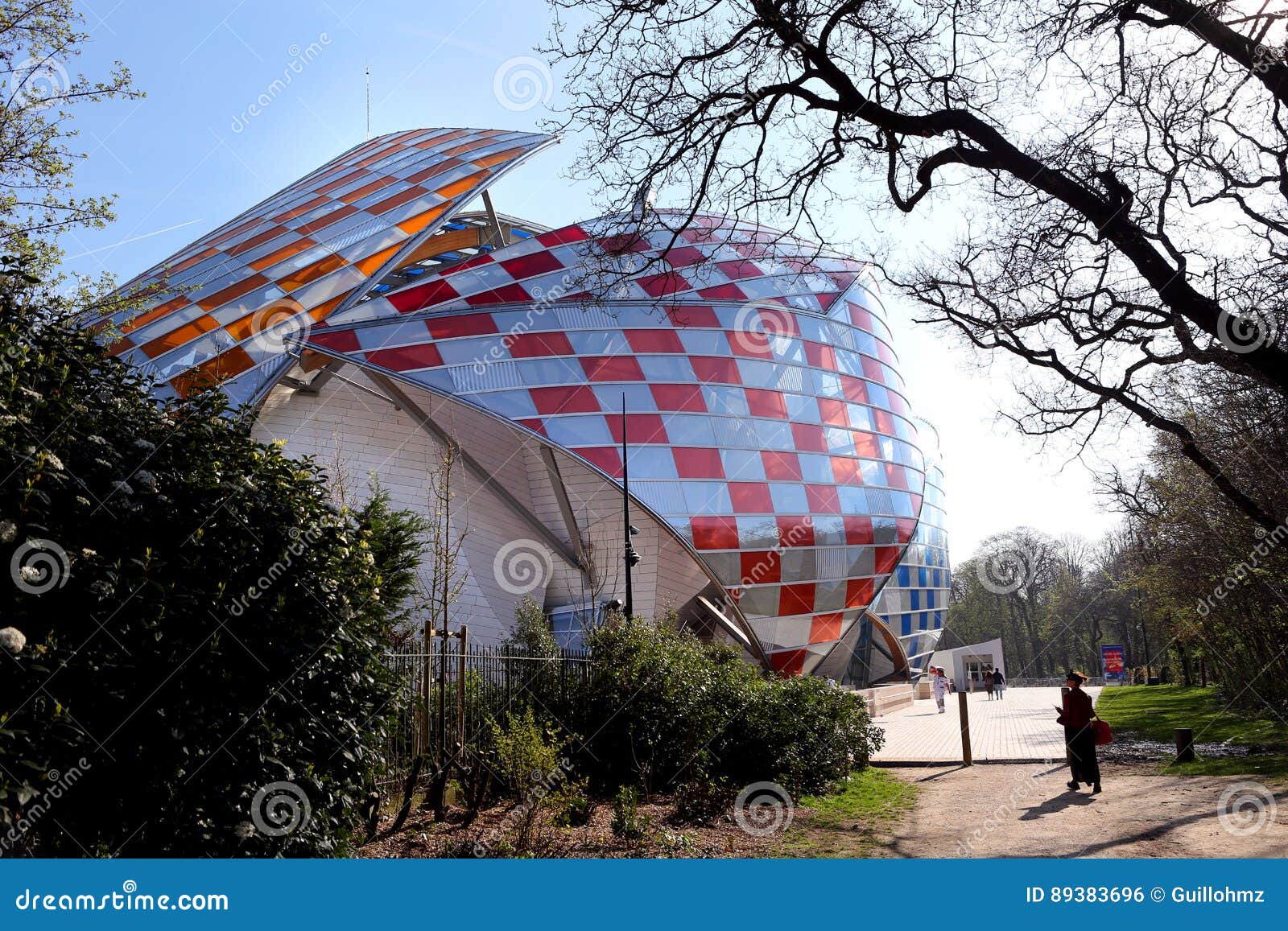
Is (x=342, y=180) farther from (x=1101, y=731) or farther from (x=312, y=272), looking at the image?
(x=1101, y=731)

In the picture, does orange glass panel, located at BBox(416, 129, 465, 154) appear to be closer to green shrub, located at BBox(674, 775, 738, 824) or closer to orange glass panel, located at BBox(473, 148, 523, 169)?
orange glass panel, located at BBox(473, 148, 523, 169)

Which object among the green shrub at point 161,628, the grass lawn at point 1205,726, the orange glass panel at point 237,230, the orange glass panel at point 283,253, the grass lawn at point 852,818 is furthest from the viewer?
the orange glass panel at point 237,230

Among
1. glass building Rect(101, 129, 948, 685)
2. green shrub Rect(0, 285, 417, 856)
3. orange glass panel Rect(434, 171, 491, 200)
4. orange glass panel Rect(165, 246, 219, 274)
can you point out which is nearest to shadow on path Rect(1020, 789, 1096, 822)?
green shrub Rect(0, 285, 417, 856)

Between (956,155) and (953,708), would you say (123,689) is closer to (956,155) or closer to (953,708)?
(956,155)

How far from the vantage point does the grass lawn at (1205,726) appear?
13.3 meters

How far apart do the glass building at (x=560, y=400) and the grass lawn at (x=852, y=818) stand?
10.8 meters

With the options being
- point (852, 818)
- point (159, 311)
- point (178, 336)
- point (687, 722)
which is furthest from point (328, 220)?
point (852, 818)

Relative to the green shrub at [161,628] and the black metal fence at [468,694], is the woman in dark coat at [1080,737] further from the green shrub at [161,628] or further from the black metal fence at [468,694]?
the green shrub at [161,628]

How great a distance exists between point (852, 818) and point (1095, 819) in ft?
8.83

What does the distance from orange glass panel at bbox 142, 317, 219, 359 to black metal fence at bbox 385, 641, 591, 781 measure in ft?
45.3

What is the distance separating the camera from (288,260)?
27.1m

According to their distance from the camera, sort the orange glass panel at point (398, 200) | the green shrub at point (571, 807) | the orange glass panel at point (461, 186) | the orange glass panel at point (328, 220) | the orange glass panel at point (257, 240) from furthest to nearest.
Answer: the orange glass panel at point (461, 186) < the orange glass panel at point (398, 200) < the orange glass panel at point (328, 220) < the orange glass panel at point (257, 240) < the green shrub at point (571, 807)

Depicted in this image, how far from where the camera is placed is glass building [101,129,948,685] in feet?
82.7

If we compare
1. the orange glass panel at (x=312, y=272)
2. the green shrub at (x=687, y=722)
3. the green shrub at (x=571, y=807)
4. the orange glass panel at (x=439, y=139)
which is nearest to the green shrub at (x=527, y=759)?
the green shrub at (x=571, y=807)
